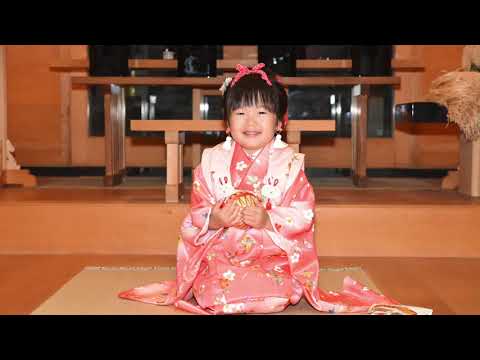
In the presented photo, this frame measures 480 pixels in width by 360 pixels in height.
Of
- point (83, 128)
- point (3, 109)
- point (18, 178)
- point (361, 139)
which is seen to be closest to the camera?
point (3, 109)

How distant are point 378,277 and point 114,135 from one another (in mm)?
1997

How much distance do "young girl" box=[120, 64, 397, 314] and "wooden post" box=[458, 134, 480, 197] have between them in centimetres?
137

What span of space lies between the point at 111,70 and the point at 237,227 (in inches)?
78.2

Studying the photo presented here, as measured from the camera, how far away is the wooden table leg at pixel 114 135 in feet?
11.7

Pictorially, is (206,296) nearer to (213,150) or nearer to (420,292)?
(213,150)

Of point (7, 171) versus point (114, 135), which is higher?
point (114, 135)

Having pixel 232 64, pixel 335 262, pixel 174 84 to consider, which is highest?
pixel 232 64

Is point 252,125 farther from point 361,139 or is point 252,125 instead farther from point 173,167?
point 361,139

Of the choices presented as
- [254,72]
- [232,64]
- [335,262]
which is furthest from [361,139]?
[254,72]

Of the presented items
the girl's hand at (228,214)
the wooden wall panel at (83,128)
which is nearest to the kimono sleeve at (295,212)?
the girl's hand at (228,214)

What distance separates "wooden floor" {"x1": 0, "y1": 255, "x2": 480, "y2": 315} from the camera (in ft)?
6.32

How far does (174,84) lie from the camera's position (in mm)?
3516

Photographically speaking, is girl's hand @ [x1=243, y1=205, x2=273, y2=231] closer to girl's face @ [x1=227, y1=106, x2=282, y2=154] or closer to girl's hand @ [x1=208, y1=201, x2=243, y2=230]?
girl's hand @ [x1=208, y1=201, x2=243, y2=230]
